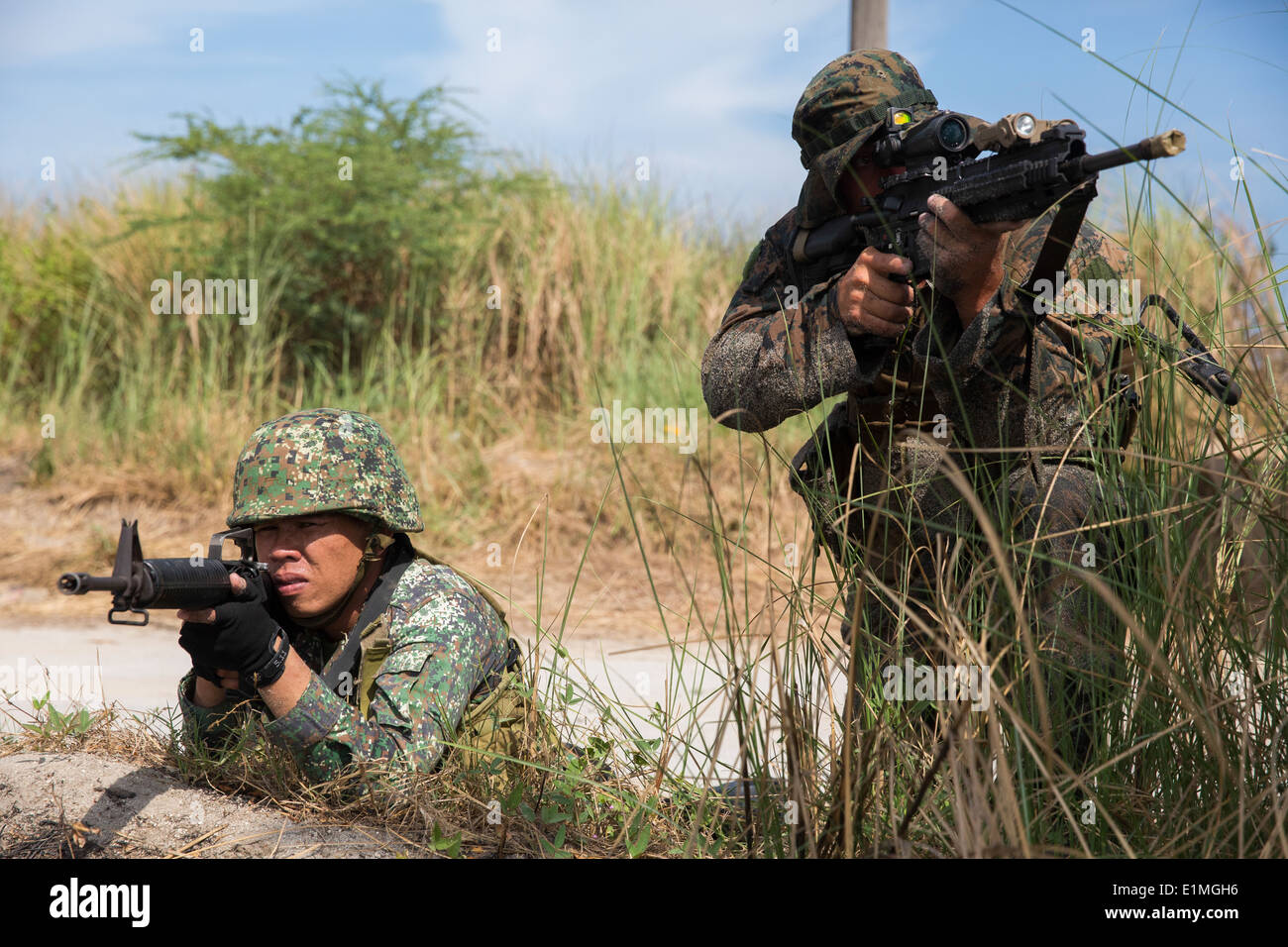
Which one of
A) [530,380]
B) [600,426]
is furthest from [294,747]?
[530,380]

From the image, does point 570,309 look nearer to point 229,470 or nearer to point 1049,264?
point 229,470

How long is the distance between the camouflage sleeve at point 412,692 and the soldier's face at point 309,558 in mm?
154

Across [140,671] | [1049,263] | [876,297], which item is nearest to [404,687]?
[876,297]

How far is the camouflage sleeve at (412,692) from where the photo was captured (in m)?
2.48

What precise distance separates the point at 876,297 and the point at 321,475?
4.68 ft

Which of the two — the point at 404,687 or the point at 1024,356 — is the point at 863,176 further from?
the point at 404,687

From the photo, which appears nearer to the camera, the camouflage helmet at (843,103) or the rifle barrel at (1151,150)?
the rifle barrel at (1151,150)

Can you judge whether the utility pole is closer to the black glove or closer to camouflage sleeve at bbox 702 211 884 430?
camouflage sleeve at bbox 702 211 884 430

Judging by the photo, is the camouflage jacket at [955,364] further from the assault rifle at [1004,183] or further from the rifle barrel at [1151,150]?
the rifle barrel at [1151,150]

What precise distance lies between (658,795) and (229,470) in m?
5.96

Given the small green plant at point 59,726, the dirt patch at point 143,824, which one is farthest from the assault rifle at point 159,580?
the small green plant at point 59,726

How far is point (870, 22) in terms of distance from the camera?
6.20m

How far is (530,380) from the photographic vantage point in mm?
9000

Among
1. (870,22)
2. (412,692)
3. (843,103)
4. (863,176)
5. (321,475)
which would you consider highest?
(870,22)
